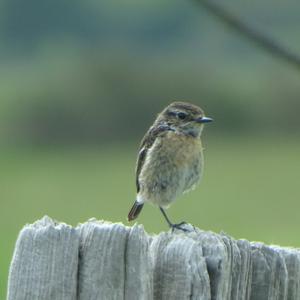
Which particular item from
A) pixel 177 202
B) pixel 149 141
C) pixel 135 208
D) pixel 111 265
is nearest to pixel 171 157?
pixel 149 141

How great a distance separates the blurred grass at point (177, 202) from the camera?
64.9ft

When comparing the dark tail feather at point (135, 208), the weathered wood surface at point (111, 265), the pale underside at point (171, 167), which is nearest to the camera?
the weathered wood surface at point (111, 265)

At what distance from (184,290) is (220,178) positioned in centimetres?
2199

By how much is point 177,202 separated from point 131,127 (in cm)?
545

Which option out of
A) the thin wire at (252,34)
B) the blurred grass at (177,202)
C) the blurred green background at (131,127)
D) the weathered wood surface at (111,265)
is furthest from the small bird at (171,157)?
the blurred green background at (131,127)

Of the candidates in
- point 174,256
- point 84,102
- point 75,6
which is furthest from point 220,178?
point 174,256

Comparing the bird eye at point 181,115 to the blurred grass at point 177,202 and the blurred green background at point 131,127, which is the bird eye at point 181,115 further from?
the blurred green background at point 131,127

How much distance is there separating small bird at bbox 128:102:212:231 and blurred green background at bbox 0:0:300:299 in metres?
11.4

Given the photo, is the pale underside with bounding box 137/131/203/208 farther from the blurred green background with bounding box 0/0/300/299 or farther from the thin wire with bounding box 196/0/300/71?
the blurred green background with bounding box 0/0/300/299

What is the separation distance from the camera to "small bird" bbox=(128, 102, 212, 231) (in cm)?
882

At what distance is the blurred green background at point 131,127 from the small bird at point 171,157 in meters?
11.4

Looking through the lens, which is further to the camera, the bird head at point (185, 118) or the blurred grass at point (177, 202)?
the blurred grass at point (177, 202)

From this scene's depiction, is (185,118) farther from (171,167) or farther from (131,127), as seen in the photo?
(131,127)

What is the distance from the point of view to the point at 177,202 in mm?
21516
